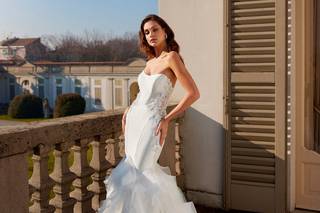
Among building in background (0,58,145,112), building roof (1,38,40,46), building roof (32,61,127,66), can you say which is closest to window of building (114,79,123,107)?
building in background (0,58,145,112)

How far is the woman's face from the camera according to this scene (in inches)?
120

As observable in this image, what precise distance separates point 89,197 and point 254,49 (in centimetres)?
208

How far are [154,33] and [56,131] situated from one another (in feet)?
2.98

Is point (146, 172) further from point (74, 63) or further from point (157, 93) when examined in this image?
point (74, 63)

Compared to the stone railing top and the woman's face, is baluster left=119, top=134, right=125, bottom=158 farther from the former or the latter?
the woman's face

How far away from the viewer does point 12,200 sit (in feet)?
8.57

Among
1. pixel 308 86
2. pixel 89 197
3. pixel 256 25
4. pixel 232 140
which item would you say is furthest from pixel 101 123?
pixel 308 86

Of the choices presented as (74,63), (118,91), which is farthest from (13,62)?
(118,91)

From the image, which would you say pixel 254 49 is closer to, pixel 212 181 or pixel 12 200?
pixel 212 181

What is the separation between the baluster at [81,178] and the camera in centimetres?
330

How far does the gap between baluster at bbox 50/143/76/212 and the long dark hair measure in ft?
2.81

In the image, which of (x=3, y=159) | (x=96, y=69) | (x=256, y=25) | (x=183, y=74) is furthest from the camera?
(x=96, y=69)

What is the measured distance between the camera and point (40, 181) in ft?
9.65

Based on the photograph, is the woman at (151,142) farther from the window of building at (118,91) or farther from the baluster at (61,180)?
the window of building at (118,91)
